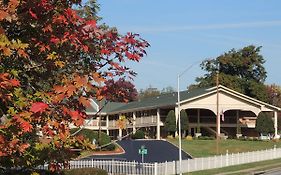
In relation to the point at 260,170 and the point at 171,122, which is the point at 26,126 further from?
the point at 171,122

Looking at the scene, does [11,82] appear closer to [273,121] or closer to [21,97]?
[21,97]

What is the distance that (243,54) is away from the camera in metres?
105

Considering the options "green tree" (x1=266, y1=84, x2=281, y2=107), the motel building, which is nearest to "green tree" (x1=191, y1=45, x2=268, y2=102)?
"green tree" (x1=266, y1=84, x2=281, y2=107)

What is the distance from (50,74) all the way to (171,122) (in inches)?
2346

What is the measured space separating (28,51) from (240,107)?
65.2 metres

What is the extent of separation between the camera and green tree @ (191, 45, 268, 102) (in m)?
99.6

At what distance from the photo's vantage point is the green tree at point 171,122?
6462cm

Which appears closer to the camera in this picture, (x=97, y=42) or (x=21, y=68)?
(x=21, y=68)

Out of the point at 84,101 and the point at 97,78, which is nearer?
the point at 84,101

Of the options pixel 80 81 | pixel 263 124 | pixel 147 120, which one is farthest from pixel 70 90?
pixel 147 120

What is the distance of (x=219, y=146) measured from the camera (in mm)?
56031

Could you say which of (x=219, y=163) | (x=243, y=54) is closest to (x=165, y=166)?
(x=219, y=163)

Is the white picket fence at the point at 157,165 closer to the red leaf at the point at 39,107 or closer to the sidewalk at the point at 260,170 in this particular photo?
the sidewalk at the point at 260,170

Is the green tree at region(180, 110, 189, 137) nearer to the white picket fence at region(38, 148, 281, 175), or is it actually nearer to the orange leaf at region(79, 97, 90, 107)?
the white picket fence at region(38, 148, 281, 175)
